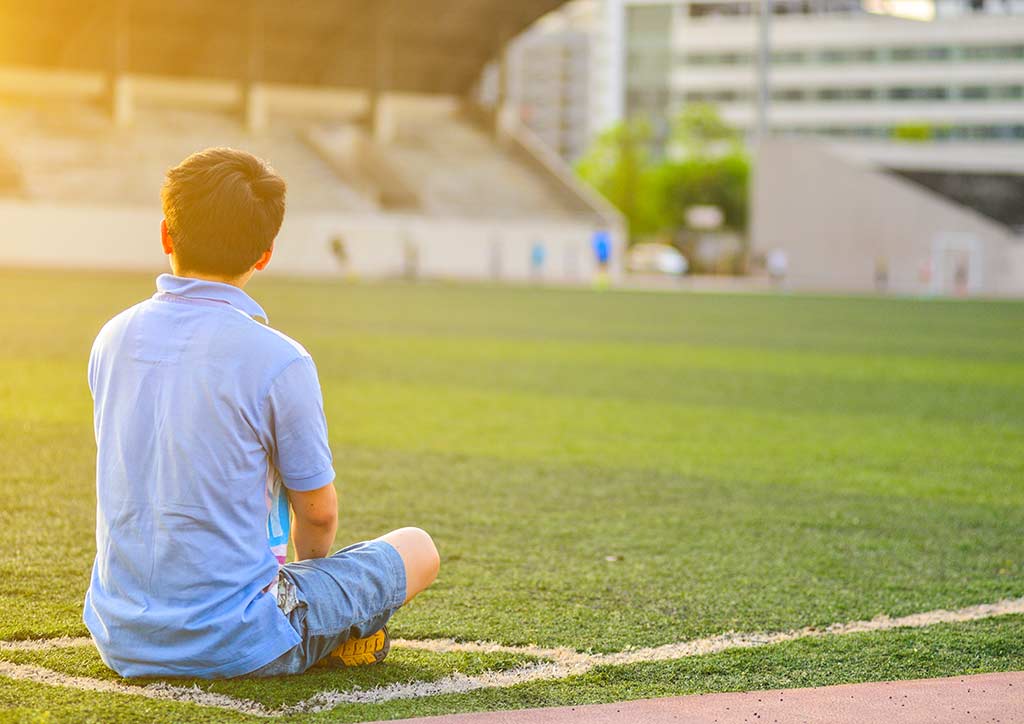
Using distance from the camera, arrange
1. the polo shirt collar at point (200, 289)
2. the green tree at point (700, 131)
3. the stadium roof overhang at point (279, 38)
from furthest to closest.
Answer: the green tree at point (700, 131)
the stadium roof overhang at point (279, 38)
the polo shirt collar at point (200, 289)

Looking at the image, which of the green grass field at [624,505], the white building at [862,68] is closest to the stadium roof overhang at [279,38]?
the green grass field at [624,505]

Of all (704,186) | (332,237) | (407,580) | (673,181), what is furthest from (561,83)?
(407,580)

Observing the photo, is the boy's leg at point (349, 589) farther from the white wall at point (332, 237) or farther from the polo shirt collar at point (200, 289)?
the white wall at point (332, 237)

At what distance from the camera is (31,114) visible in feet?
155

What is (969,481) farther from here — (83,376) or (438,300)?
(438,300)

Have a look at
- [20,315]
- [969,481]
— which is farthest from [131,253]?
[969,481]

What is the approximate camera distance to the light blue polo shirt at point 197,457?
129 inches

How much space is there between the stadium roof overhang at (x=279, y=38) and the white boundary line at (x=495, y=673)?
47.8m

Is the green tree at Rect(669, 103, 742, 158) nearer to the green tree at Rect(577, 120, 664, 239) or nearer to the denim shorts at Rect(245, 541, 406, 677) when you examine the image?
the green tree at Rect(577, 120, 664, 239)

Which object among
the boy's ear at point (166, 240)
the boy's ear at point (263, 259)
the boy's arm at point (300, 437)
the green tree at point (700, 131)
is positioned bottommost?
the boy's arm at point (300, 437)

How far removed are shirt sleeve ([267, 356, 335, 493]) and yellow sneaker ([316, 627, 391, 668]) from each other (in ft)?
1.94

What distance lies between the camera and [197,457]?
3.29 m

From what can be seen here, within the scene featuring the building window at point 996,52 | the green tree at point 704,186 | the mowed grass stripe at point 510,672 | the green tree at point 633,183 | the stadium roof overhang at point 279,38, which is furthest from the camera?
the building window at point 996,52

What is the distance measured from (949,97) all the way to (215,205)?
105 metres
